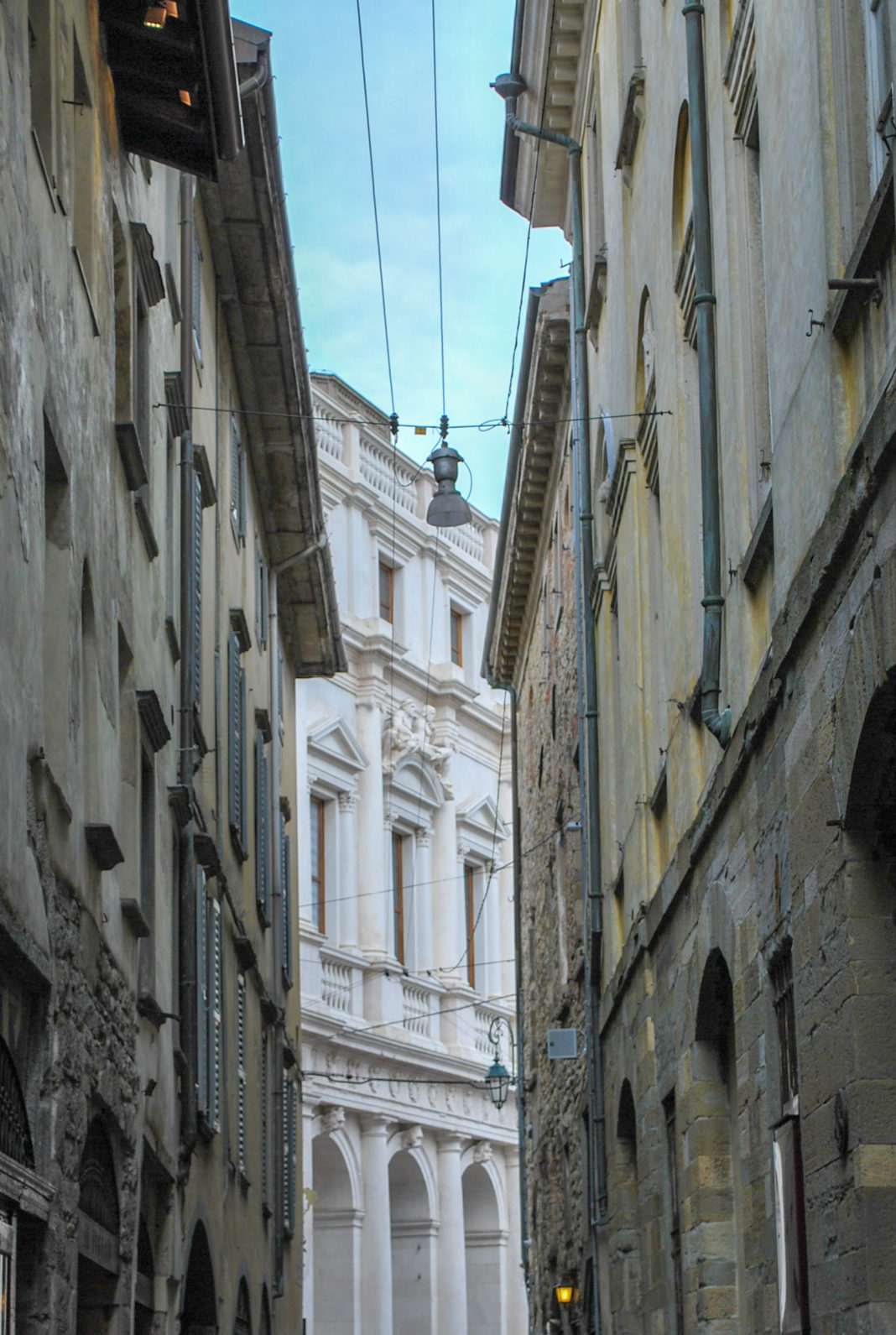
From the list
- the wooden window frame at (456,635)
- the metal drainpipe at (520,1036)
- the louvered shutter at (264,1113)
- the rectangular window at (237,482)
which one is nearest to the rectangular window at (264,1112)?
the louvered shutter at (264,1113)

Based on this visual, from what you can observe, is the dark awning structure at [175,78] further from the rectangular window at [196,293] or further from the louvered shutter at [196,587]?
the rectangular window at [196,293]

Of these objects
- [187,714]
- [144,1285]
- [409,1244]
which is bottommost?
[144,1285]

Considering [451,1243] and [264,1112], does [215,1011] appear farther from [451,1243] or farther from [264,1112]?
[451,1243]

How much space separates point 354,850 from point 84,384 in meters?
22.9

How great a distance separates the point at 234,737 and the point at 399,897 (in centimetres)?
1597

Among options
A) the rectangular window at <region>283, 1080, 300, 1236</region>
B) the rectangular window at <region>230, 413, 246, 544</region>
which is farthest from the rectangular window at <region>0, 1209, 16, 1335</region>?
the rectangular window at <region>283, 1080, 300, 1236</region>

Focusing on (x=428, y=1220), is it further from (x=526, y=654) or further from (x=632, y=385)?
(x=632, y=385)

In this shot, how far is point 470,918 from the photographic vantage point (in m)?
37.4

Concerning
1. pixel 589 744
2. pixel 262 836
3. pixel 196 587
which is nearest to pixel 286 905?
pixel 262 836

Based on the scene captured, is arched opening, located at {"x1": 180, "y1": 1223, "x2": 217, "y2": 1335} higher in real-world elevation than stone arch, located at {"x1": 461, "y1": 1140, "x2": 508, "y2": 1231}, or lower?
lower

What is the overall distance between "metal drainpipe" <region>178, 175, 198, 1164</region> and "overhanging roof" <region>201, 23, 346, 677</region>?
5.25 ft

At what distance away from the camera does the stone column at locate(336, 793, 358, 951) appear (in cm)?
3234

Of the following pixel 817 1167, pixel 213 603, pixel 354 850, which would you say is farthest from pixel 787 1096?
pixel 354 850

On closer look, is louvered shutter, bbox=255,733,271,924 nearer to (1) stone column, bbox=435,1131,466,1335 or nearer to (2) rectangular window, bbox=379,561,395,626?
(2) rectangular window, bbox=379,561,395,626
